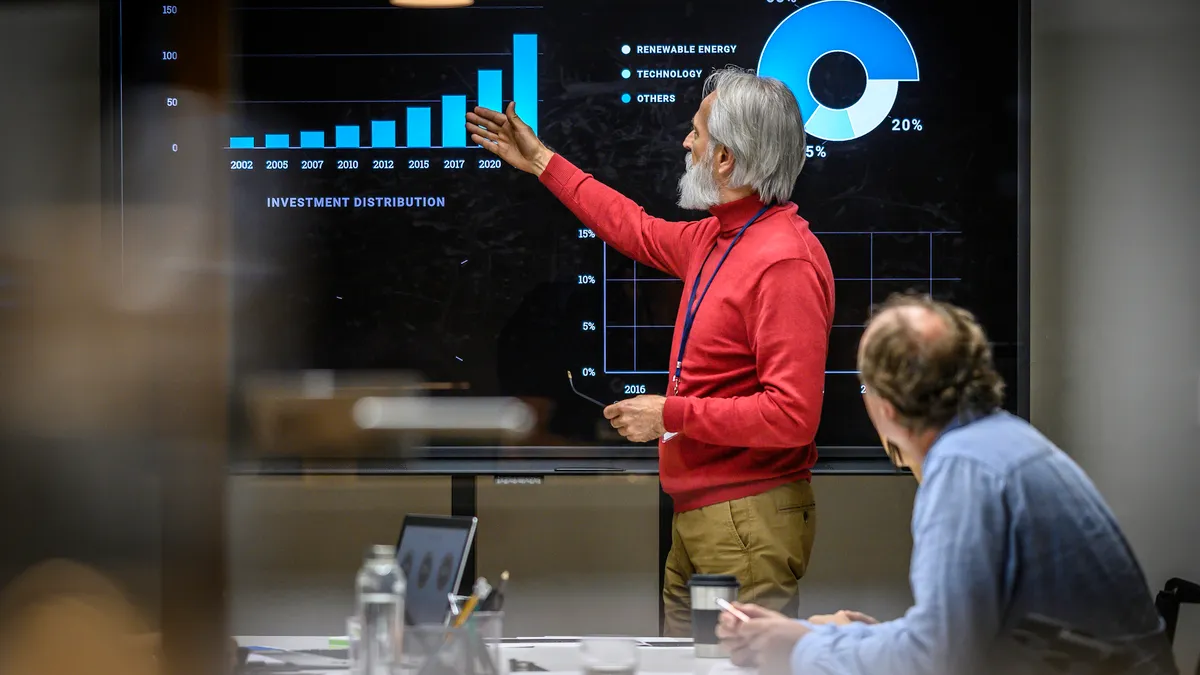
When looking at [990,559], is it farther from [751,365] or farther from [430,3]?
[430,3]

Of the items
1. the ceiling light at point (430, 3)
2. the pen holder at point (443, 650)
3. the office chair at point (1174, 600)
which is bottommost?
the office chair at point (1174, 600)

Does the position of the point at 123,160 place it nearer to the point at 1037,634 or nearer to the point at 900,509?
the point at 900,509

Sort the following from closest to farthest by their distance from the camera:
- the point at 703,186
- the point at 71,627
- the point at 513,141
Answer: the point at 703,186, the point at 513,141, the point at 71,627

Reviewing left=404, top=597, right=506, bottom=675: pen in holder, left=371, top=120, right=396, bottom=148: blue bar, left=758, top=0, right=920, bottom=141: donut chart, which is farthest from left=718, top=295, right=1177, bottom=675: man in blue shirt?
left=371, top=120, right=396, bottom=148: blue bar

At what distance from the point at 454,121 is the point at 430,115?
0.23ft

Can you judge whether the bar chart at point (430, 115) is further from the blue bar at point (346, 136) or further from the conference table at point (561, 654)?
the conference table at point (561, 654)

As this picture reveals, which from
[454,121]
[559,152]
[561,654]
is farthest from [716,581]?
[454,121]

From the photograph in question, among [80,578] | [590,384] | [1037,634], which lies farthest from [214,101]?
[1037,634]

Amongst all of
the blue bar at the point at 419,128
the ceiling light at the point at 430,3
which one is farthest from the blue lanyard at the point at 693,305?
the ceiling light at the point at 430,3

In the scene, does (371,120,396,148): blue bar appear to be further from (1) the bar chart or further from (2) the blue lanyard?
(2) the blue lanyard

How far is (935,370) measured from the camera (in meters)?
1.41

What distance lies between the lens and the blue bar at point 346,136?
117 inches

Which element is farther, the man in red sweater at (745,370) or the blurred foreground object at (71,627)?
the blurred foreground object at (71,627)

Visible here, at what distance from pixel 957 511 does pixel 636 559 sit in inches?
72.2
